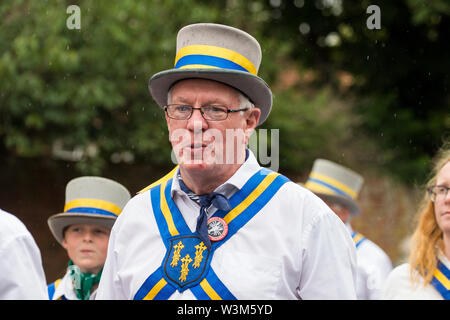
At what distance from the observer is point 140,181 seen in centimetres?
884

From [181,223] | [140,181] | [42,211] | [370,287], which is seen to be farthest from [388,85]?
[181,223]

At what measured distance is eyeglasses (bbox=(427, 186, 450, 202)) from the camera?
3419mm

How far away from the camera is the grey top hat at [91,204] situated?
4211mm

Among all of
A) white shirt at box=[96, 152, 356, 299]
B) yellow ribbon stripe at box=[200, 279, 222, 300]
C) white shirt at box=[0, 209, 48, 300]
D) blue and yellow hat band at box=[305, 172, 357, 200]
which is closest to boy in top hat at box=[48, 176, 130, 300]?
white shirt at box=[0, 209, 48, 300]

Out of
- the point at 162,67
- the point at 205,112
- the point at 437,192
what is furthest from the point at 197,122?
the point at 162,67

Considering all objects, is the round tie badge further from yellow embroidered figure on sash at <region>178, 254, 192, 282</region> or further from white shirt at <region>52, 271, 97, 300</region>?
white shirt at <region>52, 271, 97, 300</region>

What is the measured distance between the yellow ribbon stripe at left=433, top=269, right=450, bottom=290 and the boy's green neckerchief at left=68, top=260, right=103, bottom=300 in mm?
1945

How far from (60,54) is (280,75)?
3954 millimetres

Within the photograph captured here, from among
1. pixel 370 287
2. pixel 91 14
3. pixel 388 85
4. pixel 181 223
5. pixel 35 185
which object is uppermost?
pixel 91 14

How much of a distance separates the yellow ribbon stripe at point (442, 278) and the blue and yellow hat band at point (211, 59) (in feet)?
4.62

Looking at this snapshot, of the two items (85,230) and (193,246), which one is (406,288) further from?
(85,230)

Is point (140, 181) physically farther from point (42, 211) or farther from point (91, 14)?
point (91, 14)

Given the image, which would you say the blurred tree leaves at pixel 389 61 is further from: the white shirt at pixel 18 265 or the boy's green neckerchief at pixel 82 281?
the white shirt at pixel 18 265

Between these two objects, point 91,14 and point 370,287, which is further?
point 91,14
